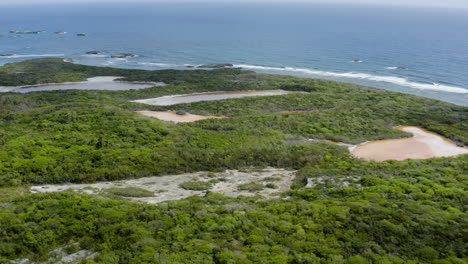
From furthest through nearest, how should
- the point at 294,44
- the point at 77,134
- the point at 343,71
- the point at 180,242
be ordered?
1. the point at 294,44
2. the point at 343,71
3. the point at 77,134
4. the point at 180,242

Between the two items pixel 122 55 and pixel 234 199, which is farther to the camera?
pixel 122 55

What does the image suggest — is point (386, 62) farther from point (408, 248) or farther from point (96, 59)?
point (408, 248)

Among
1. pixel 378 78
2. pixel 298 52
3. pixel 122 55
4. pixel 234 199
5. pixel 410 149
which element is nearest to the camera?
pixel 234 199

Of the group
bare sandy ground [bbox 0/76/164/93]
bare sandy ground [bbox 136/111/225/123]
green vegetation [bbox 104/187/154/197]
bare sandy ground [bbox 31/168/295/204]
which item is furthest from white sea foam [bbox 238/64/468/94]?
green vegetation [bbox 104/187/154/197]

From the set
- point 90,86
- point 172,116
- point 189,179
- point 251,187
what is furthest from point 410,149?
point 90,86

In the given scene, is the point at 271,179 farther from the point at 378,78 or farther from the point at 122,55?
the point at 122,55

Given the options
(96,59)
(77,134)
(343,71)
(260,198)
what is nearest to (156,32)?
(96,59)
